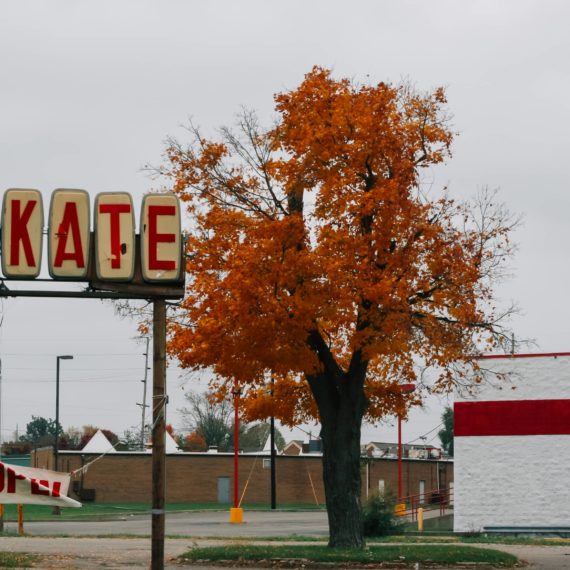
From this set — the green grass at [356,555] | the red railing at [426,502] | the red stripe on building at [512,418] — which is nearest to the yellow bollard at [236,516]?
the red railing at [426,502]

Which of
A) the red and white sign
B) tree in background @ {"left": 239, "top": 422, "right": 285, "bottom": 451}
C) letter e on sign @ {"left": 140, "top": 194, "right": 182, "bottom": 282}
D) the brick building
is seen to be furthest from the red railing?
tree in background @ {"left": 239, "top": 422, "right": 285, "bottom": 451}

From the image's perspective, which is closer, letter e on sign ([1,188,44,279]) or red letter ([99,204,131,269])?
red letter ([99,204,131,269])

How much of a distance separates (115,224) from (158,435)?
9.66ft

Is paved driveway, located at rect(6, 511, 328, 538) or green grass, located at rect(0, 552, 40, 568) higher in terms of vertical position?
green grass, located at rect(0, 552, 40, 568)

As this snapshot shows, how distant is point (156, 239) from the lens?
51.4ft

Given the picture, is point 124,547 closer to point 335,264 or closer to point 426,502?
point 335,264

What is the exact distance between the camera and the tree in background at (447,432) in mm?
127569

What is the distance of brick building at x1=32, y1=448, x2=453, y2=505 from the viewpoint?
7606 cm

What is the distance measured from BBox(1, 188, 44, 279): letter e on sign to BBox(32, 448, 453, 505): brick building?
57845mm

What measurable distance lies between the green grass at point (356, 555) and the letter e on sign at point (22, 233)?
984 centimetres

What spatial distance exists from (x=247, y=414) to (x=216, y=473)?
5270cm

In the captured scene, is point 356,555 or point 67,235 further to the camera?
point 356,555

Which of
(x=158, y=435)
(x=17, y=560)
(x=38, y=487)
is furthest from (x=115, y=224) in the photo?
(x=17, y=560)

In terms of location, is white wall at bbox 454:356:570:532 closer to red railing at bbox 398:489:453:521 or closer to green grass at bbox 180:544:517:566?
red railing at bbox 398:489:453:521
